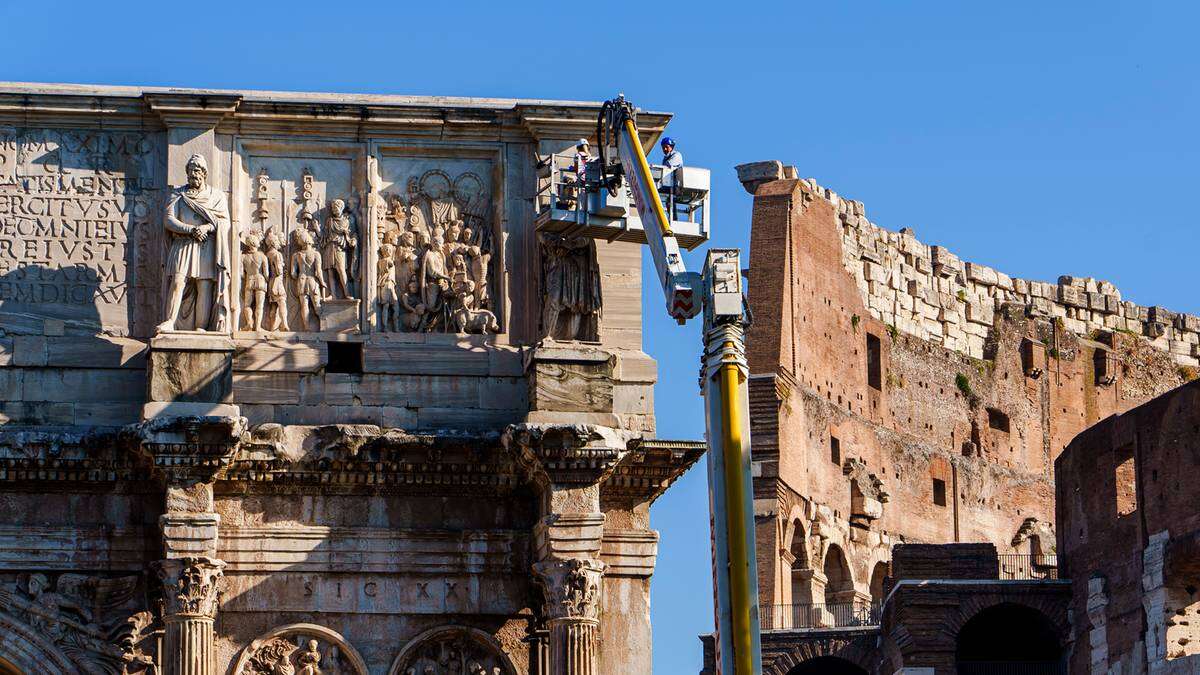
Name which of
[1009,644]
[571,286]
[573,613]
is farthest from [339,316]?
[1009,644]

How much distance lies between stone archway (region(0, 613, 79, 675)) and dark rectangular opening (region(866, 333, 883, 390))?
47.5 m

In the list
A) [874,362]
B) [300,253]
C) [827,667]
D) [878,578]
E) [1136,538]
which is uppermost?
[874,362]

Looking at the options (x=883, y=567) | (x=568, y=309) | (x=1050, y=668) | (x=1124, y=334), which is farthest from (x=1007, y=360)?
(x=568, y=309)

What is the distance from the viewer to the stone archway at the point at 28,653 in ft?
71.9

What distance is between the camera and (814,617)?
5766 centimetres

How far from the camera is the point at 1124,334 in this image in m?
77.7

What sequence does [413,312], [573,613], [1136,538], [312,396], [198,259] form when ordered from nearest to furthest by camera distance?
[573,613]
[198,259]
[312,396]
[413,312]
[1136,538]

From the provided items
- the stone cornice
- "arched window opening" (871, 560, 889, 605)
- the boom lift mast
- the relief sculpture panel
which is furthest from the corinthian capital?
"arched window opening" (871, 560, 889, 605)

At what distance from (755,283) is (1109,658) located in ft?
47.5

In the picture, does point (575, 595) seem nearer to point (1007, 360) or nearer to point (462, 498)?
point (462, 498)

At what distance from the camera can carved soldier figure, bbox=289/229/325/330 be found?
23094 mm

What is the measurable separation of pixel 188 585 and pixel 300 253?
2.96 metres

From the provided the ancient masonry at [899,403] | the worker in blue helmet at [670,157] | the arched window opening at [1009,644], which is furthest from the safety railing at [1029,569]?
the worker in blue helmet at [670,157]

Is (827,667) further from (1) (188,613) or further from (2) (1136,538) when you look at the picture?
(1) (188,613)
